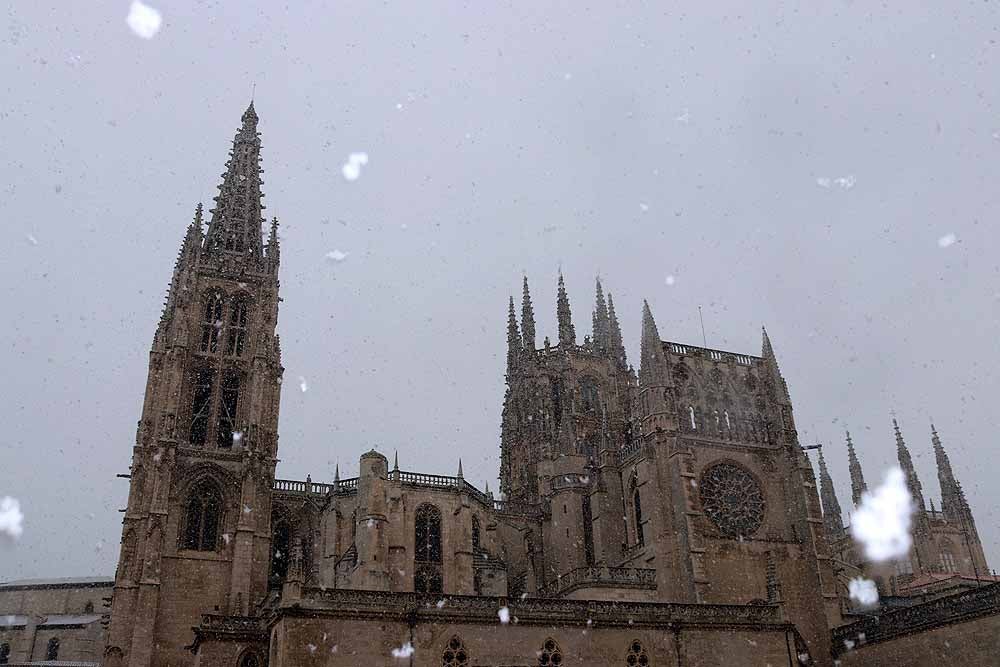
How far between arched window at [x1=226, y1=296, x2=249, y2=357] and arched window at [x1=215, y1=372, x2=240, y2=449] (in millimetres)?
1586

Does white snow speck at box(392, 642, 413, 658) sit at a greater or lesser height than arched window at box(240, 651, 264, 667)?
lesser

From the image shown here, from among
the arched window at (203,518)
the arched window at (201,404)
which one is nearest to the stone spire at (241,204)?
the arched window at (201,404)

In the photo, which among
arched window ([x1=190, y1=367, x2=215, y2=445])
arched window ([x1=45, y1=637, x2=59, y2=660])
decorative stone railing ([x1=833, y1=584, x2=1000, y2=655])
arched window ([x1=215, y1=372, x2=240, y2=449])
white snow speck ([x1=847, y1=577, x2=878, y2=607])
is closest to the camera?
decorative stone railing ([x1=833, y1=584, x2=1000, y2=655])

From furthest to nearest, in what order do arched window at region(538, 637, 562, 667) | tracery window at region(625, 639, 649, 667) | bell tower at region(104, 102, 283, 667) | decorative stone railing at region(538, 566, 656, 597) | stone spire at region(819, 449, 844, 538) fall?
stone spire at region(819, 449, 844, 538) → bell tower at region(104, 102, 283, 667) → decorative stone railing at region(538, 566, 656, 597) → tracery window at region(625, 639, 649, 667) → arched window at region(538, 637, 562, 667)

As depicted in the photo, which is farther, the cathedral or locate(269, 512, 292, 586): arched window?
locate(269, 512, 292, 586): arched window

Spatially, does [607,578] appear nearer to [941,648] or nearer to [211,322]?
[941,648]

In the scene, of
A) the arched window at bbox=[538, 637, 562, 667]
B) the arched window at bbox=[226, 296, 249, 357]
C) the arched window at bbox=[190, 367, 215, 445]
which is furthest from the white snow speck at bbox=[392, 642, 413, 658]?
the arched window at bbox=[226, 296, 249, 357]

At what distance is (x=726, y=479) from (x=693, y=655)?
459 inches

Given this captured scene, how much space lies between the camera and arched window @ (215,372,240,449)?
46.6 meters

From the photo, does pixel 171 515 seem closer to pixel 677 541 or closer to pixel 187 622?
pixel 187 622

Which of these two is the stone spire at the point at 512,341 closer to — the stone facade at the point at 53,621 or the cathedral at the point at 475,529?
the cathedral at the point at 475,529

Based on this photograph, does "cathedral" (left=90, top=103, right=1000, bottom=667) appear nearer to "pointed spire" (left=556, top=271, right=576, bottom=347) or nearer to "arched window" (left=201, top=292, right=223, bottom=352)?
"arched window" (left=201, top=292, right=223, bottom=352)

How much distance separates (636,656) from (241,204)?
38.8 meters

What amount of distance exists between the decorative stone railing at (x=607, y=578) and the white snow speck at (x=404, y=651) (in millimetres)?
10832
